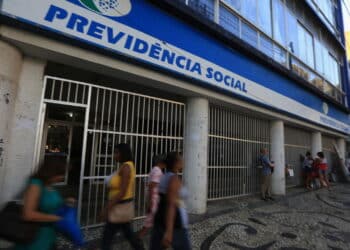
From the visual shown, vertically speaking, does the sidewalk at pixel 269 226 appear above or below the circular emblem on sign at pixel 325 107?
below

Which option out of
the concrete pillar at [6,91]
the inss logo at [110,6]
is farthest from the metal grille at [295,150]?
the concrete pillar at [6,91]

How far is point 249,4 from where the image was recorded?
800 centimetres

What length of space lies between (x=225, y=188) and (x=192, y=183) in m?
1.96

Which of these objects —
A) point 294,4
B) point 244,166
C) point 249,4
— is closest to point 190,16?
point 249,4

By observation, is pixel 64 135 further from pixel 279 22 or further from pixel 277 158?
pixel 279 22

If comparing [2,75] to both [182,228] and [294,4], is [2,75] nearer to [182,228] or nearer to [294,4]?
[182,228]

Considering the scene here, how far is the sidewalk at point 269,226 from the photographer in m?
4.25

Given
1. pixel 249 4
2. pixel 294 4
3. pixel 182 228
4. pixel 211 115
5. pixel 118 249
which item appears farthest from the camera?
pixel 294 4

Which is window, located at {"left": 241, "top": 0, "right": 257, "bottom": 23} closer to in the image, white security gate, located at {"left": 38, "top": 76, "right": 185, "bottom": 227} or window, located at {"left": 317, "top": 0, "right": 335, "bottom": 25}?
white security gate, located at {"left": 38, "top": 76, "right": 185, "bottom": 227}

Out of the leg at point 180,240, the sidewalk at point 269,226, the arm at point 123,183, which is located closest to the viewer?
the leg at point 180,240

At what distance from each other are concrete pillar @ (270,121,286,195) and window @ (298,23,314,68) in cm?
405

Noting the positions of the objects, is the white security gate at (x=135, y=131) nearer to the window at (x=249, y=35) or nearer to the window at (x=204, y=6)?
the window at (x=204, y=6)

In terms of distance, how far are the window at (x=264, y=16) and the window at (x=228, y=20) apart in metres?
1.50

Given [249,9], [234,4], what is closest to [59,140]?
[234,4]
